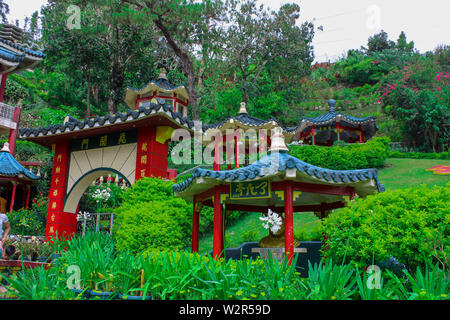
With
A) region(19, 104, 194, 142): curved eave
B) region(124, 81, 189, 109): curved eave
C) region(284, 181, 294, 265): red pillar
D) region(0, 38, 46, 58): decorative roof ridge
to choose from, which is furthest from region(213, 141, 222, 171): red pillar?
region(0, 38, 46, 58): decorative roof ridge

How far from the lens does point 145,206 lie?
8.38 meters

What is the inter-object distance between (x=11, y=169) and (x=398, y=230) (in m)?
15.7

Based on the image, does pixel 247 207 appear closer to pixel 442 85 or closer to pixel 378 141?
pixel 378 141

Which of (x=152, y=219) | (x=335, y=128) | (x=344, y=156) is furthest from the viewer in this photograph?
(x=335, y=128)

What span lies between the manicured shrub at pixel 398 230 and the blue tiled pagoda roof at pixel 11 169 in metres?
14.3

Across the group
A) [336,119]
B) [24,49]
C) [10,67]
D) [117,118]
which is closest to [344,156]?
[336,119]

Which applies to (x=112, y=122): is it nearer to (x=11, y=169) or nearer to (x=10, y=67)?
(x=11, y=169)

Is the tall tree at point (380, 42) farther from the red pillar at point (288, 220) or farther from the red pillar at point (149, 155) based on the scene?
the red pillar at point (288, 220)

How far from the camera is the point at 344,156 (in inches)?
758

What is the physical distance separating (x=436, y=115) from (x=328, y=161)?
1197 centimetres

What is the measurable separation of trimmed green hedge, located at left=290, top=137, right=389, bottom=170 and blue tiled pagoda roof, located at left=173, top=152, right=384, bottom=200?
1252 cm

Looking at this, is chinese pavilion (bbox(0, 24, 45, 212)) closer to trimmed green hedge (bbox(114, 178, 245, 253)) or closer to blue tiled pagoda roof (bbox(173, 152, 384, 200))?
trimmed green hedge (bbox(114, 178, 245, 253))

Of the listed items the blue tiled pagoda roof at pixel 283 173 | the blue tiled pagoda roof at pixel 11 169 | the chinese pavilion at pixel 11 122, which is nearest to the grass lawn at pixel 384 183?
the blue tiled pagoda roof at pixel 283 173

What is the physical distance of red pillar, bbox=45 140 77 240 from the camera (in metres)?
11.9
